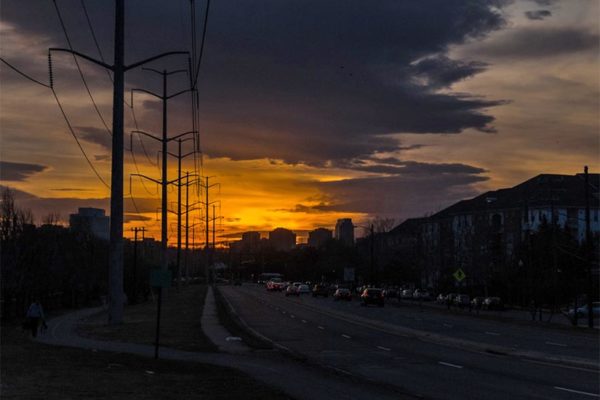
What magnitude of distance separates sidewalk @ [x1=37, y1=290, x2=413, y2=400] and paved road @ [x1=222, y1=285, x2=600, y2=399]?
910 millimetres

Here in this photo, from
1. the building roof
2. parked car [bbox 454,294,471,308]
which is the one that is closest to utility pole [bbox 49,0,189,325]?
parked car [bbox 454,294,471,308]

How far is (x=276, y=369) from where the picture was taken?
69.3 ft

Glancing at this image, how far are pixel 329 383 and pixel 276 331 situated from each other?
19062 millimetres

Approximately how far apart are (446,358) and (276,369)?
6.08 meters

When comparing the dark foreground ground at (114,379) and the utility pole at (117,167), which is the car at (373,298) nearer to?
the utility pole at (117,167)

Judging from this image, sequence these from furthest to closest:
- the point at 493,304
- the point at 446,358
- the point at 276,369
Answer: the point at 493,304 < the point at 446,358 < the point at 276,369

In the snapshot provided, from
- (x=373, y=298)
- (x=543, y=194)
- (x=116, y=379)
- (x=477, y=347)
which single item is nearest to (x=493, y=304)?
(x=373, y=298)

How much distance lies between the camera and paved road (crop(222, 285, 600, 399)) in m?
17.1

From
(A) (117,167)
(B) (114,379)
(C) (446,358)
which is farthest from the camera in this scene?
(A) (117,167)

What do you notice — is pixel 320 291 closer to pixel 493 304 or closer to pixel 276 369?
pixel 493 304

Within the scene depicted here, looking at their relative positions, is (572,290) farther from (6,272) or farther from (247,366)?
(247,366)

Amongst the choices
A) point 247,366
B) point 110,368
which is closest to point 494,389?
point 247,366

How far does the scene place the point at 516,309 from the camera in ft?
267

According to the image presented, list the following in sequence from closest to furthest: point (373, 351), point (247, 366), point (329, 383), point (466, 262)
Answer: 1. point (329, 383)
2. point (247, 366)
3. point (373, 351)
4. point (466, 262)
